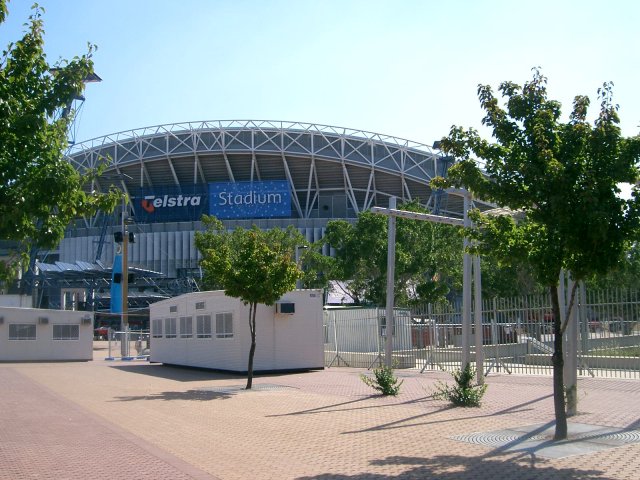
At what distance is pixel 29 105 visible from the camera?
8977 millimetres

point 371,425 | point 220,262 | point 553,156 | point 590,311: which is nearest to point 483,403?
point 371,425

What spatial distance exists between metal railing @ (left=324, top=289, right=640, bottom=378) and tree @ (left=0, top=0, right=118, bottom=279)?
1156 centimetres

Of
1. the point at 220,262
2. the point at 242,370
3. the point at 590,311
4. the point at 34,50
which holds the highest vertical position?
the point at 34,50

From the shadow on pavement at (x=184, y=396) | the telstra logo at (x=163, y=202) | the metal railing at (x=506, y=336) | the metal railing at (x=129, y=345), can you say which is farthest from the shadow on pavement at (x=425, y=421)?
the telstra logo at (x=163, y=202)

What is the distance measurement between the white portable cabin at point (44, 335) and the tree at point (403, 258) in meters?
15.2

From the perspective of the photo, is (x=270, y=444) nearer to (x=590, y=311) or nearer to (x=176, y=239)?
(x=590, y=311)

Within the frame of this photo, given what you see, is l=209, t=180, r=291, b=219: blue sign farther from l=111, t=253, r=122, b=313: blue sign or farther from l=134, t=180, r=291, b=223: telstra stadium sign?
l=111, t=253, r=122, b=313: blue sign

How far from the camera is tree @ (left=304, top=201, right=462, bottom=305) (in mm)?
41719

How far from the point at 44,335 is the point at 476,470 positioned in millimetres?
35054

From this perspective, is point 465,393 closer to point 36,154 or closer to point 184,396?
point 184,396

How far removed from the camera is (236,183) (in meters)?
75.3

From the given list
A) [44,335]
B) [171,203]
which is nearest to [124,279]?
[44,335]

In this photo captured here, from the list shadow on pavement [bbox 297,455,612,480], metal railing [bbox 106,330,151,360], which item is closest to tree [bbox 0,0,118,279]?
shadow on pavement [bbox 297,455,612,480]

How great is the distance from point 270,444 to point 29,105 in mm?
5921
